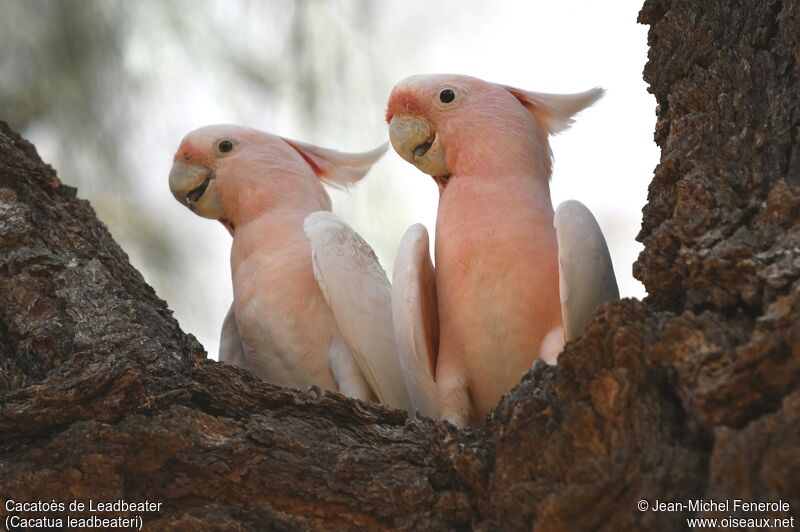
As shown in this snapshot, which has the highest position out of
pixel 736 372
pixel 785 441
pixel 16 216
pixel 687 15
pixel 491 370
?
pixel 687 15

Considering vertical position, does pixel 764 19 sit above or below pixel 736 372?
above

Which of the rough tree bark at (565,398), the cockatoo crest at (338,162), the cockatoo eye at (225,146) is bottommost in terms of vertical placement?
the rough tree bark at (565,398)

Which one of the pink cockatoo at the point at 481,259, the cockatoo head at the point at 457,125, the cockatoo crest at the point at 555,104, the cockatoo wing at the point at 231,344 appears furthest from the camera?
the cockatoo wing at the point at 231,344

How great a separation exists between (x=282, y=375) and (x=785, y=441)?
90.3 inches

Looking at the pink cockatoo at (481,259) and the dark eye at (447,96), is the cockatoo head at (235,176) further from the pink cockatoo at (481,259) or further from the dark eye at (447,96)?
the dark eye at (447,96)

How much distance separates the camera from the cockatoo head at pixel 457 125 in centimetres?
386

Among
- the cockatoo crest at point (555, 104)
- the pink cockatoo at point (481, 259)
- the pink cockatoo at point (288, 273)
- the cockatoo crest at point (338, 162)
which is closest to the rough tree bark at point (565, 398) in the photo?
the pink cockatoo at point (481, 259)

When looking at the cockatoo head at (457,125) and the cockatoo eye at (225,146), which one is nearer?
the cockatoo head at (457,125)

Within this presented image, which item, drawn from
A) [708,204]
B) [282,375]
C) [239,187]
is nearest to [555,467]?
[708,204]

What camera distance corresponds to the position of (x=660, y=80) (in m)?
3.06

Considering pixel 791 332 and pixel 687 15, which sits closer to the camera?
pixel 791 332

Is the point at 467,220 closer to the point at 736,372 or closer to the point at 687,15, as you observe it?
the point at 687,15

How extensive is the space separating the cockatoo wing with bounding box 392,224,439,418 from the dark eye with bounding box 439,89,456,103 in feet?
1.67

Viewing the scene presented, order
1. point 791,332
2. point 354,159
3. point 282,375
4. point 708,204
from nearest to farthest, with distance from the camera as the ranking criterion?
point 791,332 < point 708,204 < point 282,375 < point 354,159
